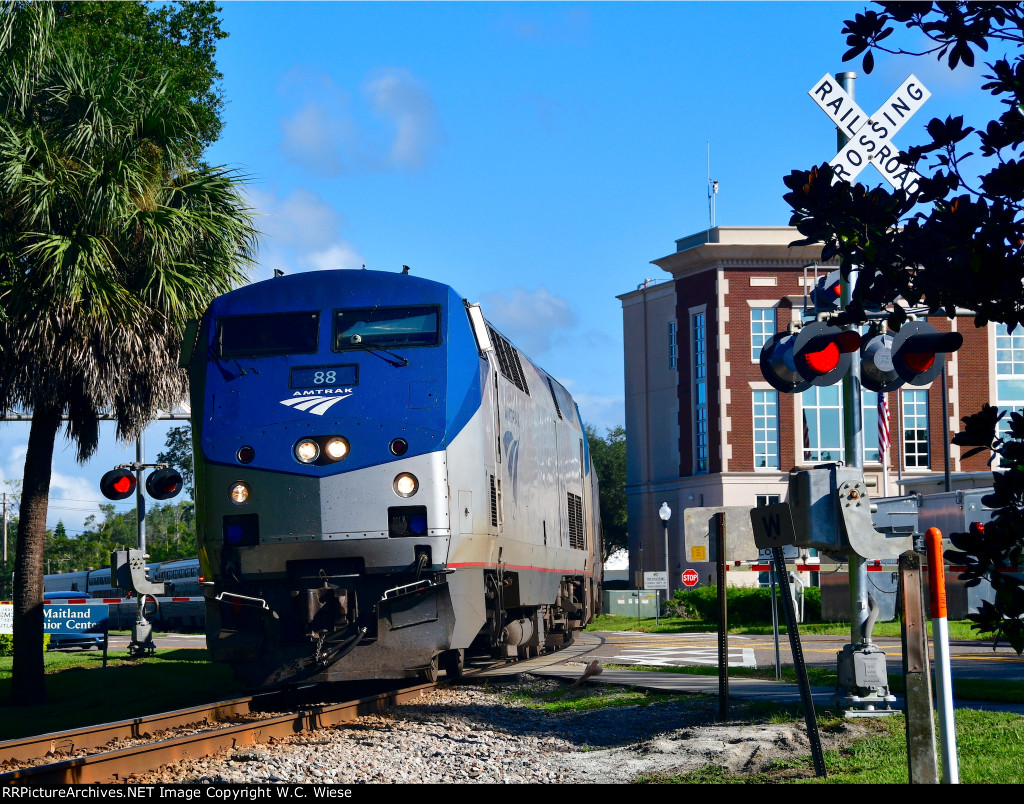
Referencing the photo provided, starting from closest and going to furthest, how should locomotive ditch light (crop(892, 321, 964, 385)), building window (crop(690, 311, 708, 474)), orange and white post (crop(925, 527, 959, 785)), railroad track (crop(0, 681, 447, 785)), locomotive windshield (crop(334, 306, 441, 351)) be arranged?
orange and white post (crop(925, 527, 959, 785)) < railroad track (crop(0, 681, 447, 785)) < locomotive ditch light (crop(892, 321, 964, 385)) < locomotive windshield (crop(334, 306, 441, 351)) < building window (crop(690, 311, 708, 474))

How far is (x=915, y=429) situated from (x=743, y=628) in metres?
24.0

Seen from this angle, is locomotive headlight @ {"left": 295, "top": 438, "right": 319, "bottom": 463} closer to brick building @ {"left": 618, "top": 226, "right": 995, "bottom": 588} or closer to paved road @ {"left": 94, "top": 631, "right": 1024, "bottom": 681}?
paved road @ {"left": 94, "top": 631, "right": 1024, "bottom": 681}

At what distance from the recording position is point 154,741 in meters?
9.85

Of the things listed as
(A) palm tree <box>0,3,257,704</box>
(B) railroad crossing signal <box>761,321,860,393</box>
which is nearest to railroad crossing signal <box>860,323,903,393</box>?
(B) railroad crossing signal <box>761,321,860,393</box>

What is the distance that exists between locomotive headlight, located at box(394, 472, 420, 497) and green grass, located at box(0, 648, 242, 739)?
441 centimetres

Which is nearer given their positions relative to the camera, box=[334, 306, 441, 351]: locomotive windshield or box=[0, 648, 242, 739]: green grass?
box=[334, 306, 441, 351]: locomotive windshield

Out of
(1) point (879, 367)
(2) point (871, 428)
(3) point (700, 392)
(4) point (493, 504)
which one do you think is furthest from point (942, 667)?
(2) point (871, 428)

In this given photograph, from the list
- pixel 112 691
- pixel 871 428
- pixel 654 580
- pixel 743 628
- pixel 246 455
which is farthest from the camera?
pixel 871 428

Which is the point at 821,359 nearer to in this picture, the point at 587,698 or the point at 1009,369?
the point at 587,698

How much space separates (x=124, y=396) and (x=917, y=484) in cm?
3248

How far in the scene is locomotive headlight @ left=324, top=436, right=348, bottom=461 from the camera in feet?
38.0

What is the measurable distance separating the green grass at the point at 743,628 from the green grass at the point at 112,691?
11.0 m

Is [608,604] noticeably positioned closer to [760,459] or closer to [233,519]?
[760,459]

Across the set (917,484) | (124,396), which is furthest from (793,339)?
(917,484)
